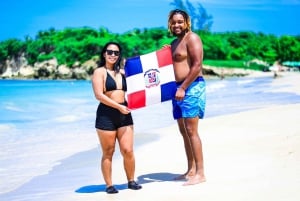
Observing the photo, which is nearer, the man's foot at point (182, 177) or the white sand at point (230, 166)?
the white sand at point (230, 166)

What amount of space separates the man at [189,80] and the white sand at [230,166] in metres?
0.38

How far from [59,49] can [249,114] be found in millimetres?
91108

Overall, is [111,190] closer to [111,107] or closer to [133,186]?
[133,186]

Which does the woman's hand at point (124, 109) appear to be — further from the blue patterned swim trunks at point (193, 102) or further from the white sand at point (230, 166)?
the white sand at point (230, 166)

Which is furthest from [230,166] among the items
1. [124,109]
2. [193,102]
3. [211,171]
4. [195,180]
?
[124,109]

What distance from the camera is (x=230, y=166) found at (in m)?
5.66

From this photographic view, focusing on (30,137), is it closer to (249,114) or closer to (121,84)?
(249,114)

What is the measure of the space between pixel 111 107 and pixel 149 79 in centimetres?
47

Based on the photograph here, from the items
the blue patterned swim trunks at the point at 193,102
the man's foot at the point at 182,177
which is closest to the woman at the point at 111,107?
the blue patterned swim trunks at the point at 193,102

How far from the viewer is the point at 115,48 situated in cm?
482

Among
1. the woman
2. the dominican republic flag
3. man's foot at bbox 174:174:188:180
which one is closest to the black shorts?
the woman

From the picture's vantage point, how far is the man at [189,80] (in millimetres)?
4918

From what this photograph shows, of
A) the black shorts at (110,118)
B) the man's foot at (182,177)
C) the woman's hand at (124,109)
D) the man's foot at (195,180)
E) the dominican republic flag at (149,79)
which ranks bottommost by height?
the man's foot at (182,177)

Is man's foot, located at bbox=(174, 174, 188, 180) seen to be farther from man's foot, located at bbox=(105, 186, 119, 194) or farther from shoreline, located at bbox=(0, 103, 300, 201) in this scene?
man's foot, located at bbox=(105, 186, 119, 194)
